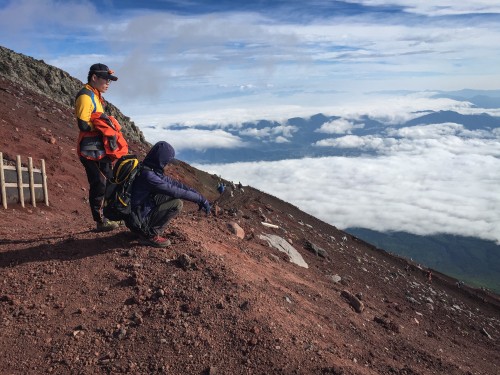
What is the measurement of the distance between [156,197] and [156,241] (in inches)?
31.0

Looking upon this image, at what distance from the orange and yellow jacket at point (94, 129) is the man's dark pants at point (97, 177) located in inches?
7.6

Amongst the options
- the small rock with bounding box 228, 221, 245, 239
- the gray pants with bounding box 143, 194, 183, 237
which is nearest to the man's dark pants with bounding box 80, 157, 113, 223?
the gray pants with bounding box 143, 194, 183, 237

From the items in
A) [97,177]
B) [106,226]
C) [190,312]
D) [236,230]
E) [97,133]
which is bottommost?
[236,230]

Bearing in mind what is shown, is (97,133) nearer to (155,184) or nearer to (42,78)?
(155,184)

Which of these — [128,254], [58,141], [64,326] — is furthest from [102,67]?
[58,141]

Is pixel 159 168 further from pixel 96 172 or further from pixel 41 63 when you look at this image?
pixel 41 63

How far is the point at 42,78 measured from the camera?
116 ft

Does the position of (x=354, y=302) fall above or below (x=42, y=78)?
below

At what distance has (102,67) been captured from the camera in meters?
7.45

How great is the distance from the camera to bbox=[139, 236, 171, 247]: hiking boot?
7.39m

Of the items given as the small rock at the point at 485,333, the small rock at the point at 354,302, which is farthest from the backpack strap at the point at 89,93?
the small rock at the point at 485,333

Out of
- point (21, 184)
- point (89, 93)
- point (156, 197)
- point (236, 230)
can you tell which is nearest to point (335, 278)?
point (236, 230)

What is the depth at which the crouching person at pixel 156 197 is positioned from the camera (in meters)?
6.85

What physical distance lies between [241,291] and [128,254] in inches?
78.9
